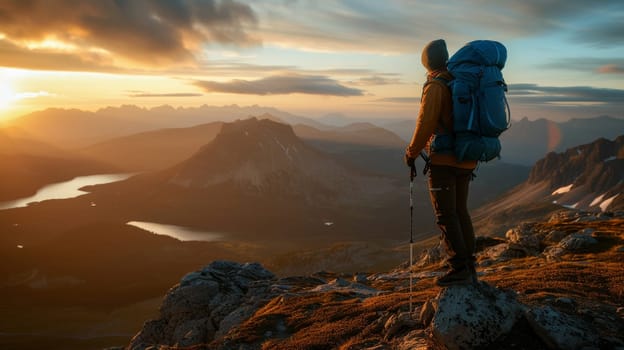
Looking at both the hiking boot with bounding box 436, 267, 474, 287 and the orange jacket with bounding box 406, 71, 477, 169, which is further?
the hiking boot with bounding box 436, 267, 474, 287

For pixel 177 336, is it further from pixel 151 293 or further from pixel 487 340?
pixel 151 293

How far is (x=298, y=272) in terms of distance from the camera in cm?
15412

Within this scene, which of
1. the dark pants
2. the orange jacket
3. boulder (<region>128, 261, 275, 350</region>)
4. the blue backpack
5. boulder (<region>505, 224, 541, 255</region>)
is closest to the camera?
the blue backpack

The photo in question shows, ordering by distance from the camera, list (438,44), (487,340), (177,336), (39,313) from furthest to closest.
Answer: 1. (39,313)
2. (177,336)
3. (438,44)
4. (487,340)

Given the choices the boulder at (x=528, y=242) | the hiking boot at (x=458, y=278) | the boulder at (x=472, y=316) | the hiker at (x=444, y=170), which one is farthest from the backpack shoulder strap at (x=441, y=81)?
the boulder at (x=528, y=242)

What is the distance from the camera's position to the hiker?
30.5 ft

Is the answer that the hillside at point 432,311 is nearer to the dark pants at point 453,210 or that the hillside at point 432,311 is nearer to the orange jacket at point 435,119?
the dark pants at point 453,210

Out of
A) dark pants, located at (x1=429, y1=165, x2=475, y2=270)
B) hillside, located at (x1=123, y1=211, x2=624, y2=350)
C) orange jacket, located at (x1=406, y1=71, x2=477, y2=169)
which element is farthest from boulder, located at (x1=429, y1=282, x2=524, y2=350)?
orange jacket, located at (x1=406, y1=71, x2=477, y2=169)

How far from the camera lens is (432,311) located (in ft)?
36.8

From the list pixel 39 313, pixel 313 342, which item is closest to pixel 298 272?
pixel 39 313

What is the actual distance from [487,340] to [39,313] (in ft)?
474

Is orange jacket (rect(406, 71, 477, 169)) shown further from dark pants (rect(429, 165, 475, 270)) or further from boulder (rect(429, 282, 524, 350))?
boulder (rect(429, 282, 524, 350))

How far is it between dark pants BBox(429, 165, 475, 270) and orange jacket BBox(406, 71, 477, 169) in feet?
0.70

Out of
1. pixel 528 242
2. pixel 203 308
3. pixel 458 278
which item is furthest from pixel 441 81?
pixel 528 242
